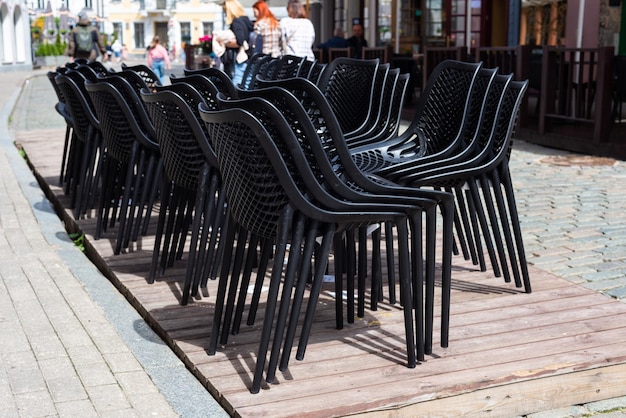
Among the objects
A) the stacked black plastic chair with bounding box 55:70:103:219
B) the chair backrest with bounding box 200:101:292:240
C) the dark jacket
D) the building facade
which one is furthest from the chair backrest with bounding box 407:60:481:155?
the building facade

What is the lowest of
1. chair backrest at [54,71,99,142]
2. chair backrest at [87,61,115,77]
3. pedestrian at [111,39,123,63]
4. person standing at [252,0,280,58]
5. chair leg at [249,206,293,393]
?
pedestrian at [111,39,123,63]

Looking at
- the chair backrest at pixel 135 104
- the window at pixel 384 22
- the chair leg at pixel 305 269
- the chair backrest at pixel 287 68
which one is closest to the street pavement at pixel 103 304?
the chair leg at pixel 305 269

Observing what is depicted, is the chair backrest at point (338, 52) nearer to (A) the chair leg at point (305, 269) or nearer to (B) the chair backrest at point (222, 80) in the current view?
(B) the chair backrest at point (222, 80)

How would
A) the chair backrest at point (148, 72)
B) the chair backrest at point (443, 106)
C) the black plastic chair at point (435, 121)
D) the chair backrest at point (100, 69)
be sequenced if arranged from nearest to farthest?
the black plastic chair at point (435, 121) → the chair backrest at point (443, 106) → the chair backrest at point (148, 72) → the chair backrest at point (100, 69)

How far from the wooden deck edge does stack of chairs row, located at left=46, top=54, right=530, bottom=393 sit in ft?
1.10

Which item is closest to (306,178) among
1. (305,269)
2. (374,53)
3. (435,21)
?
(305,269)

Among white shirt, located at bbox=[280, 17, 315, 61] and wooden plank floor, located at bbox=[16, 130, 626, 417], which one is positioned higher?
white shirt, located at bbox=[280, 17, 315, 61]

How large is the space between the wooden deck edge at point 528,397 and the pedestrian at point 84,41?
1372 centimetres

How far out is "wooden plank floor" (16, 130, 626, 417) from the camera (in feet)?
11.3

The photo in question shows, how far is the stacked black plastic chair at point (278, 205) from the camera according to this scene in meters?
3.47

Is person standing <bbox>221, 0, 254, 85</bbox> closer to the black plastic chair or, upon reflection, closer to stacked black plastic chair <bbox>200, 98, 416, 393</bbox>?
the black plastic chair

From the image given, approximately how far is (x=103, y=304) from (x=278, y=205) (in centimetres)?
167

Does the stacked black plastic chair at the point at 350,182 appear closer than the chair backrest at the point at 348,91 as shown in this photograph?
Yes

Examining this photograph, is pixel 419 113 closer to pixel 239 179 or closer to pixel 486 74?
pixel 486 74
